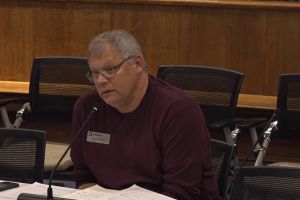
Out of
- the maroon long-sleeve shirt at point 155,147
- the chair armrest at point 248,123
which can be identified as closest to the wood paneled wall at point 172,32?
the chair armrest at point 248,123

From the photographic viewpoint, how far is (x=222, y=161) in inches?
120

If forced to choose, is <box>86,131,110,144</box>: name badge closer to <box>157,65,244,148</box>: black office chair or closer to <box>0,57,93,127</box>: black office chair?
<box>157,65,244,148</box>: black office chair

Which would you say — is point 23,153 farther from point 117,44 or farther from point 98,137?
point 117,44

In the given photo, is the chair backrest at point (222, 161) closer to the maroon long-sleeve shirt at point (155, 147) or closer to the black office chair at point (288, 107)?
the maroon long-sleeve shirt at point (155, 147)

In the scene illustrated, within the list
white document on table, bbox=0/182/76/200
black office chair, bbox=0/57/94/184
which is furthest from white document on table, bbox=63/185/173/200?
black office chair, bbox=0/57/94/184

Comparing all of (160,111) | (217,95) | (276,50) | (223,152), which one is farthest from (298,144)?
(160,111)

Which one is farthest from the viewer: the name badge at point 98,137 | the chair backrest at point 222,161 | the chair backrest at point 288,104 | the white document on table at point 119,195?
the chair backrest at point 288,104

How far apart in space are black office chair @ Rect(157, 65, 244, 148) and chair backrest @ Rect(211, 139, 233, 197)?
4.80 ft

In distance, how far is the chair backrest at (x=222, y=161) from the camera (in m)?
3.03

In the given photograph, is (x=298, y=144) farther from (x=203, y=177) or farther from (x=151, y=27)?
(x=203, y=177)

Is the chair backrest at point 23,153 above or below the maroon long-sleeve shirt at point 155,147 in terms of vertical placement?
below

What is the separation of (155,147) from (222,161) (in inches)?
15.6

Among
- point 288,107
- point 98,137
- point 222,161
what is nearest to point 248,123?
point 288,107

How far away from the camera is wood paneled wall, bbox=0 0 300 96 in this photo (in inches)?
211
